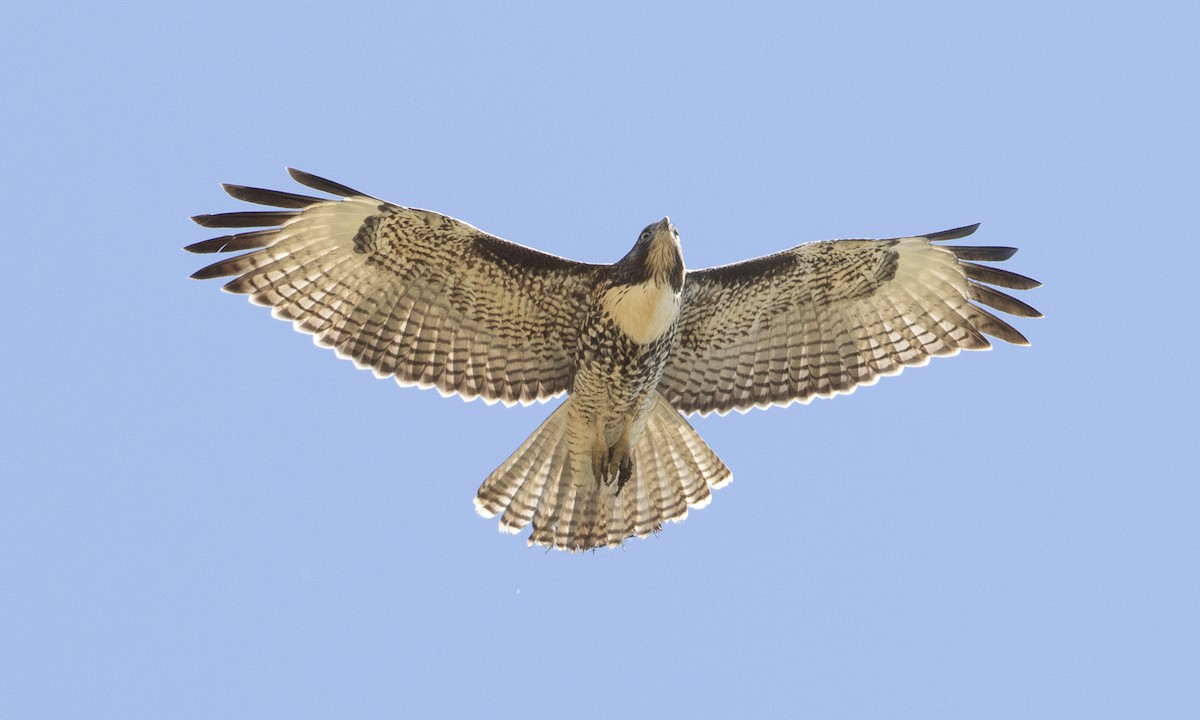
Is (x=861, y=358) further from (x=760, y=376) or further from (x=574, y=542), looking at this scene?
(x=574, y=542)

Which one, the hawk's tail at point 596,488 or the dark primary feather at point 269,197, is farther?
the hawk's tail at point 596,488

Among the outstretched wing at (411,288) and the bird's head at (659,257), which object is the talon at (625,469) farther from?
the bird's head at (659,257)

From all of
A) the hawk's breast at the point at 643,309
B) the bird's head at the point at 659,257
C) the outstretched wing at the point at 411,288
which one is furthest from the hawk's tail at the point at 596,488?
the bird's head at the point at 659,257

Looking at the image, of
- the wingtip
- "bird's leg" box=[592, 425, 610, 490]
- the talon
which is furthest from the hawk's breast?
the wingtip

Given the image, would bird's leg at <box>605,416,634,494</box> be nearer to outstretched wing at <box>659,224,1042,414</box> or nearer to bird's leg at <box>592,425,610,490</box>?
bird's leg at <box>592,425,610,490</box>

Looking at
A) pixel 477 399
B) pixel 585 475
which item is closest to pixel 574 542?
pixel 585 475
